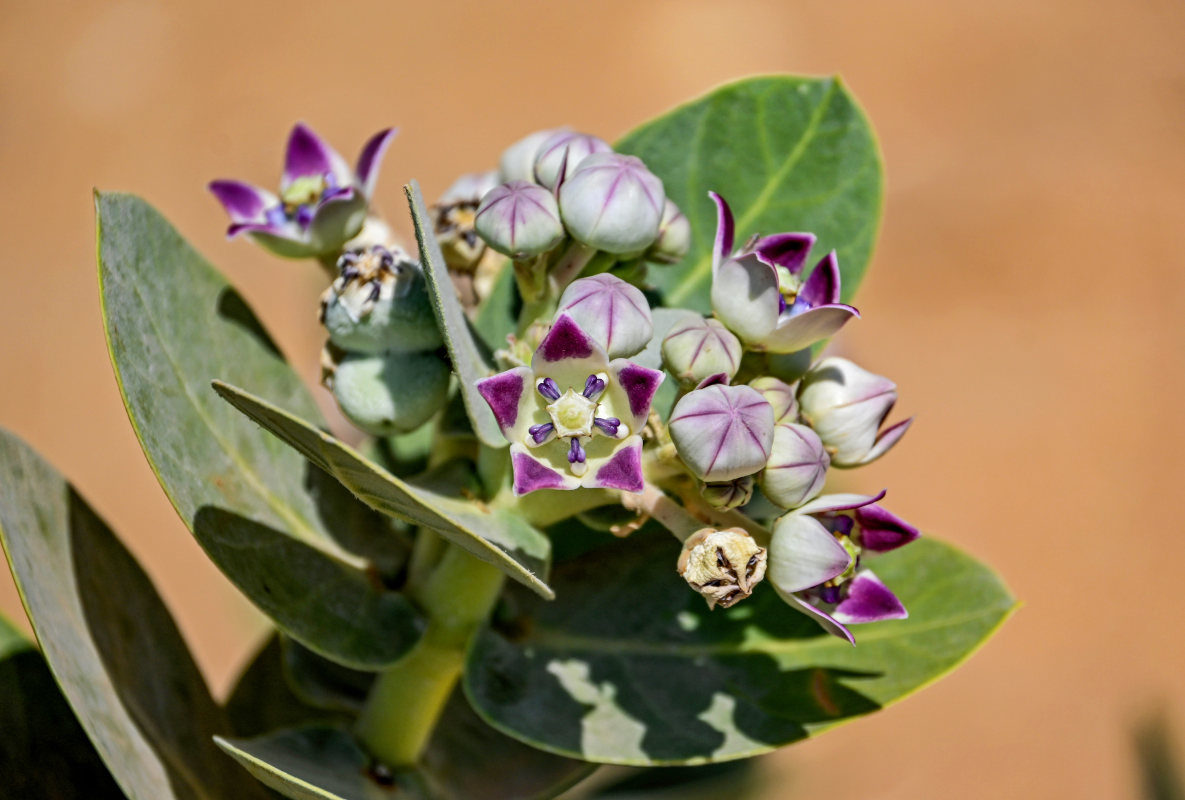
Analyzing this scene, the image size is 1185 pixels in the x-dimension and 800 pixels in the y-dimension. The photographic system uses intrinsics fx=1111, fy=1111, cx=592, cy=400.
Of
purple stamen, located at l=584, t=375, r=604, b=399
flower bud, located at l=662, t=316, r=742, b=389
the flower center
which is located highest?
flower bud, located at l=662, t=316, r=742, b=389

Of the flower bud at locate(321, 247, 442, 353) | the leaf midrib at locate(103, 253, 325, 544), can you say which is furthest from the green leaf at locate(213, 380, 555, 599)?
the leaf midrib at locate(103, 253, 325, 544)

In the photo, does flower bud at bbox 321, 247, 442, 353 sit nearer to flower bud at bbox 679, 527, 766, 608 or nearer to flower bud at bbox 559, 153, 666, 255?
flower bud at bbox 559, 153, 666, 255

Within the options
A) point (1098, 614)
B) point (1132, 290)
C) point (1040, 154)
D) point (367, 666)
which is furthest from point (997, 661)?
point (367, 666)

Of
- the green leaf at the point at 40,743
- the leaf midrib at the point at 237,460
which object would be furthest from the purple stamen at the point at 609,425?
the green leaf at the point at 40,743

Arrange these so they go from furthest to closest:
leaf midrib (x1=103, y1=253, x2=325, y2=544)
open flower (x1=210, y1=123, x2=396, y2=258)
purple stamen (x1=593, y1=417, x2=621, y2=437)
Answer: open flower (x1=210, y1=123, x2=396, y2=258), leaf midrib (x1=103, y1=253, x2=325, y2=544), purple stamen (x1=593, y1=417, x2=621, y2=437)

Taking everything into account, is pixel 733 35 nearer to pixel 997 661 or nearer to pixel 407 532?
pixel 997 661

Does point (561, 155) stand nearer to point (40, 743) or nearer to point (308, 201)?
point (308, 201)

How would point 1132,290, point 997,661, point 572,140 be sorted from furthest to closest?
point 1132,290 < point 997,661 < point 572,140

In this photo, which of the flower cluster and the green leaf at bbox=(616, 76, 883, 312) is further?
the green leaf at bbox=(616, 76, 883, 312)
